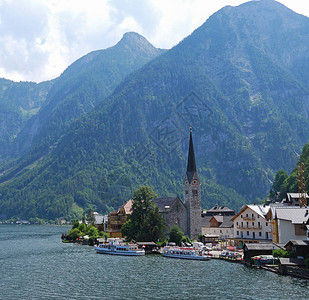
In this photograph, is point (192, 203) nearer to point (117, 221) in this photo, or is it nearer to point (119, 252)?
point (117, 221)

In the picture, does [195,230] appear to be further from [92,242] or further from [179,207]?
[92,242]

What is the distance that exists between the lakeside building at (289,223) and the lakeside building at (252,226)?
49.2ft

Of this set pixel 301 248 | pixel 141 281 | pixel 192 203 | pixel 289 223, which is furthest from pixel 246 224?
pixel 141 281

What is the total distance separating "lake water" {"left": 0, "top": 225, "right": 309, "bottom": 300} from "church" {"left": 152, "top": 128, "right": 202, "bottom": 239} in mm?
38158

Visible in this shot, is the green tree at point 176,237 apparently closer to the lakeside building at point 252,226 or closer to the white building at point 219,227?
the lakeside building at point 252,226

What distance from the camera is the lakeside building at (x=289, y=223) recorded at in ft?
300

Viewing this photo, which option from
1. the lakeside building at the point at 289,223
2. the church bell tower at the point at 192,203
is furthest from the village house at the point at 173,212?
the lakeside building at the point at 289,223

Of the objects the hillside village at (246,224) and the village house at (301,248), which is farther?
the hillside village at (246,224)

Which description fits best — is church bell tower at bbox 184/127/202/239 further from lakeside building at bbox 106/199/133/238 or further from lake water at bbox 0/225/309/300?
lake water at bbox 0/225/309/300

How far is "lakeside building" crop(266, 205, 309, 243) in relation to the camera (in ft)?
300

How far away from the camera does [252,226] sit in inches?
4665

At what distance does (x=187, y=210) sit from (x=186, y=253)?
40.8 metres

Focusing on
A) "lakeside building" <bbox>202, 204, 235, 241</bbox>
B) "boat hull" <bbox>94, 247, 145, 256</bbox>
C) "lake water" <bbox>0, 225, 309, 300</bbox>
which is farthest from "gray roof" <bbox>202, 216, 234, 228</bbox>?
"lake water" <bbox>0, 225, 309, 300</bbox>

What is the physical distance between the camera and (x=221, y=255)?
334 feet
